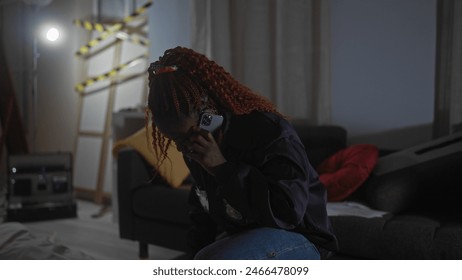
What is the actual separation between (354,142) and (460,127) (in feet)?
1.00

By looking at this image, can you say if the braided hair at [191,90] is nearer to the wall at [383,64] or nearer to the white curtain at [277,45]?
the white curtain at [277,45]

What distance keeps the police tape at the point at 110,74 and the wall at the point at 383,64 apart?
74 cm

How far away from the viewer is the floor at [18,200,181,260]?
1.46 meters

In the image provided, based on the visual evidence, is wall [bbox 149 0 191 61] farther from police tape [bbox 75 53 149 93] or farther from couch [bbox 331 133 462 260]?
couch [bbox 331 133 462 260]

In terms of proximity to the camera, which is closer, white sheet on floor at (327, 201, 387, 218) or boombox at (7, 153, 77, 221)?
white sheet on floor at (327, 201, 387, 218)

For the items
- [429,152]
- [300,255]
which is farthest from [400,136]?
[300,255]

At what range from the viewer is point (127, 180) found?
1774 mm

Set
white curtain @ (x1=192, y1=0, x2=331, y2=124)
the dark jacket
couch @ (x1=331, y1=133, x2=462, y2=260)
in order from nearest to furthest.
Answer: the dark jacket < couch @ (x1=331, y1=133, x2=462, y2=260) < white curtain @ (x1=192, y1=0, x2=331, y2=124)

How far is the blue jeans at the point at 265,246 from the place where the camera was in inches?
30.9

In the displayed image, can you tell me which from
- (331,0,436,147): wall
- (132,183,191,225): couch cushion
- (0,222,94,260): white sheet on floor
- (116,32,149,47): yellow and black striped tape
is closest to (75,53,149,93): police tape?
(116,32,149,47): yellow and black striped tape

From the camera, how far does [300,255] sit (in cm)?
82

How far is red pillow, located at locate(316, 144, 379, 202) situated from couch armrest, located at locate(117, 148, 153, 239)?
59cm

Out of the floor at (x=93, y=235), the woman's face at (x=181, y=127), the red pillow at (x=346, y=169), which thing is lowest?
the floor at (x=93, y=235)

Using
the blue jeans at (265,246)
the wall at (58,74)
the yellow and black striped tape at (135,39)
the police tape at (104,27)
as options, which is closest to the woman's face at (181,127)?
the blue jeans at (265,246)
